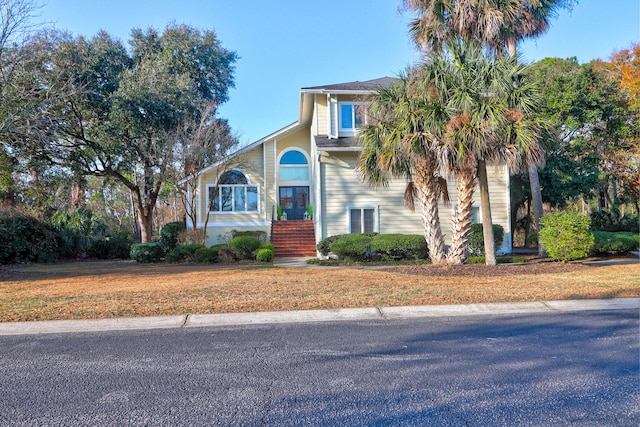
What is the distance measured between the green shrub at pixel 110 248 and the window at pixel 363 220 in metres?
11.5

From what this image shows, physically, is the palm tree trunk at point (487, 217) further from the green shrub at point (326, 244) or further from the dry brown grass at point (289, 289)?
the green shrub at point (326, 244)

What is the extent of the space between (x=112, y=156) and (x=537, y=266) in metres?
18.7

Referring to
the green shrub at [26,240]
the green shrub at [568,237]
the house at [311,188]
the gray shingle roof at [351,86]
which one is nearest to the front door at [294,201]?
the house at [311,188]

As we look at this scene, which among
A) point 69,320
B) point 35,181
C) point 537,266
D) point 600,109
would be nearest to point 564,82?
point 600,109

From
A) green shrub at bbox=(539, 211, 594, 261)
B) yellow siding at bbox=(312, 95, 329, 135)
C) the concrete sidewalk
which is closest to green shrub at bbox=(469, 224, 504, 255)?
green shrub at bbox=(539, 211, 594, 261)

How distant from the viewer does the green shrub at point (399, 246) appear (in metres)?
16.1

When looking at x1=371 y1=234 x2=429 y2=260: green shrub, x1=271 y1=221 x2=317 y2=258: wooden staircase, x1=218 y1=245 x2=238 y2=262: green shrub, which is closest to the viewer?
x1=371 y1=234 x2=429 y2=260: green shrub

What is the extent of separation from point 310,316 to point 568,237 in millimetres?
9975

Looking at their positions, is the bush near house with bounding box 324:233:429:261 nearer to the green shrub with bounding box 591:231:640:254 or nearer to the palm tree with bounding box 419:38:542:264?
the palm tree with bounding box 419:38:542:264

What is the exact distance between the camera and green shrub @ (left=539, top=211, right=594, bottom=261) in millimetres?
13656

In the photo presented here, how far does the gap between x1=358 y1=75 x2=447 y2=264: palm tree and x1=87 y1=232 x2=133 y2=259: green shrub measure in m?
14.1

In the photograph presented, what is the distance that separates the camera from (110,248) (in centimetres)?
2233

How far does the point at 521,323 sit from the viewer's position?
22.2 feet

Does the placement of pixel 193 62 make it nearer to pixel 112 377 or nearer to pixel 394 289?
pixel 394 289
